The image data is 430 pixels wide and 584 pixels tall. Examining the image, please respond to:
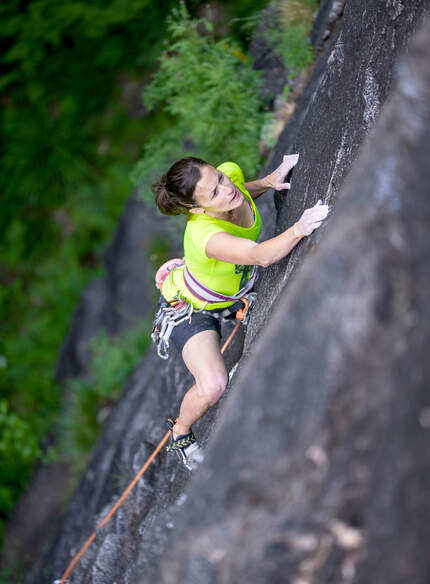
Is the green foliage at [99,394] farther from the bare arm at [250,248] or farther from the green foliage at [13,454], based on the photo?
the bare arm at [250,248]

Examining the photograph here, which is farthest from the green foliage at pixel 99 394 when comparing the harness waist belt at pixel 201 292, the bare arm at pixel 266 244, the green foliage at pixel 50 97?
the bare arm at pixel 266 244

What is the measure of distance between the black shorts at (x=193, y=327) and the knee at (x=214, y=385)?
0.95 ft

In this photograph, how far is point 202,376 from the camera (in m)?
2.60

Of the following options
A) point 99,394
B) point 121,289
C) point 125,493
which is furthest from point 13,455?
point 125,493

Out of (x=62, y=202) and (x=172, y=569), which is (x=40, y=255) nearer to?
(x=62, y=202)

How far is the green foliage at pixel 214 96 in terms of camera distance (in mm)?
Result: 4145

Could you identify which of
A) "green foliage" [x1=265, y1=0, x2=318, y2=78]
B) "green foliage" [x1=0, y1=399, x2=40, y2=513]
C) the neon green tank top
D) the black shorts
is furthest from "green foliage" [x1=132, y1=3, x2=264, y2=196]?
"green foliage" [x1=0, y1=399, x2=40, y2=513]

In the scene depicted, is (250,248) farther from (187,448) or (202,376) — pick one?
(187,448)

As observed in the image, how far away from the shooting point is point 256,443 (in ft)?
4.46

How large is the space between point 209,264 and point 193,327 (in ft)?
1.28

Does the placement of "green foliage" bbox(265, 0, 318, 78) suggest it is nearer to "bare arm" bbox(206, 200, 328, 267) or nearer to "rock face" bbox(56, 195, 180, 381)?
"bare arm" bbox(206, 200, 328, 267)

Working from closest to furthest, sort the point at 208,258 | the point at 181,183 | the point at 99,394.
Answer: the point at 181,183
the point at 208,258
the point at 99,394

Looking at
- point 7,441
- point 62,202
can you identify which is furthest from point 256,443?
point 62,202

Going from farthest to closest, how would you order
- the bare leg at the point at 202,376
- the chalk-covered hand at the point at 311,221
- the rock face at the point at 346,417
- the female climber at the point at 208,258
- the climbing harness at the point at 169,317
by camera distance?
the climbing harness at the point at 169,317, the bare leg at the point at 202,376, the female climber at the point at 208,258, the chalk-covered hand at the point at 311,221, the rock face at the point at 346,417
